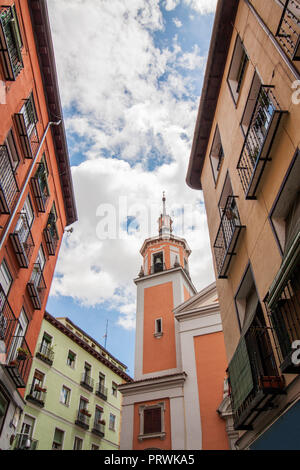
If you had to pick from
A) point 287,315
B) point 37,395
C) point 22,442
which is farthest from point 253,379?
point 37,395

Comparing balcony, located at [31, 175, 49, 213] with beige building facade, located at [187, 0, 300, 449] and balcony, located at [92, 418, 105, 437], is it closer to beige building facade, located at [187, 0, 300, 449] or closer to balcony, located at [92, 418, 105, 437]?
beige building facade, located at [187, 0, 300, 449]

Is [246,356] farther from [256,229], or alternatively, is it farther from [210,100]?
[210,100]

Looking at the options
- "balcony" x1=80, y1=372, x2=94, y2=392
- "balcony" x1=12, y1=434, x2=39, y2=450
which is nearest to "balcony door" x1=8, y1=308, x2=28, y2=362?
"balcony" x1=12, y1=434, x2=39, y2=450

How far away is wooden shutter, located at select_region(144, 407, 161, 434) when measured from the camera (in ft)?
64.7

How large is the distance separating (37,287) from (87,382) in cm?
2076

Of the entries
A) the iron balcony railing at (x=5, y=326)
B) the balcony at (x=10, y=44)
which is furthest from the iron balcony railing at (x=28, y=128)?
the iron balcony railing at (x=5, y=326)

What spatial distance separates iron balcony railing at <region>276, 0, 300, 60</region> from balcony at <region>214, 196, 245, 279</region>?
3469mm

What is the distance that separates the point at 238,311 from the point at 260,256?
2.13 meters

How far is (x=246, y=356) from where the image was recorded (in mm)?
6957

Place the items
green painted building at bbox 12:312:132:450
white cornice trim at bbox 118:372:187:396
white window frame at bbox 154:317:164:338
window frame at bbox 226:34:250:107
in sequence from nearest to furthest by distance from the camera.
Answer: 1. window frame at bbox 226:34:250:107
2. white cornice trim at bbox 118:372:187:396
3. white window frame at bbox 154:317:164:338
4. green painted building at bbox 12:312:132:450

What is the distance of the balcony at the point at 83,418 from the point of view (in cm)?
2822

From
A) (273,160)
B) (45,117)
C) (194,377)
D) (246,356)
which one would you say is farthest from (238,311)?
(194,377)

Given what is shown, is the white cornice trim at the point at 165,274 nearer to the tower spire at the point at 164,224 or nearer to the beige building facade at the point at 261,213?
the tower spire at the point at 164,224

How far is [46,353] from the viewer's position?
27.2m
